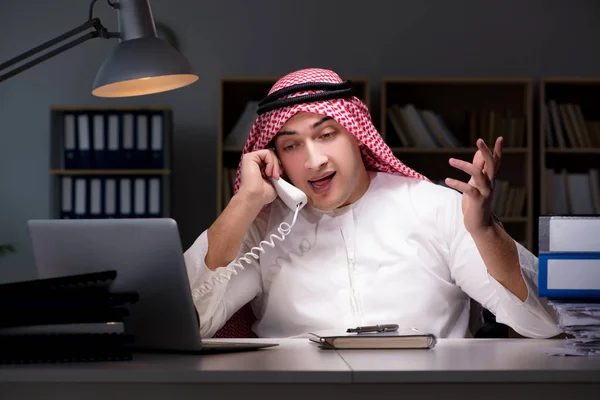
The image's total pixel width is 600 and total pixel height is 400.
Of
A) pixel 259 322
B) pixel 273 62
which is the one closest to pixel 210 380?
pixel 259 322

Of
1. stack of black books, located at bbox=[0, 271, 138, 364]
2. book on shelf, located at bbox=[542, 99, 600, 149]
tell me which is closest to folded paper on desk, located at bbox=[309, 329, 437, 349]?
stack of black books, located at bbox=[0, 271, 138, 364]

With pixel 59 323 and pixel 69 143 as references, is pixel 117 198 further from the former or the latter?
pixel 59 323

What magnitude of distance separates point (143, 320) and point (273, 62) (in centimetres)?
405

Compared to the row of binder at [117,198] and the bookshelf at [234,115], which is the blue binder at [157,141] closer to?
the row of binder at [117,198]

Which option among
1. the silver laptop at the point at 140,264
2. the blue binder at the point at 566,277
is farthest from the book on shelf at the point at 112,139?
the blue binder at the point at 566,277

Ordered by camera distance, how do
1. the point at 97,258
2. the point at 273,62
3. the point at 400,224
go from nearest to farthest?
the point at 97,258 < the point at 400,224 < the point at 273,62

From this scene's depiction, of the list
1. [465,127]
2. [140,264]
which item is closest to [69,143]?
[465,127]

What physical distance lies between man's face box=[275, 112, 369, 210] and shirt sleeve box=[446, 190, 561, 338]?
282 millimetres

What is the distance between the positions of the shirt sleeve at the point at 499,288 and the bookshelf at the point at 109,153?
117 inches

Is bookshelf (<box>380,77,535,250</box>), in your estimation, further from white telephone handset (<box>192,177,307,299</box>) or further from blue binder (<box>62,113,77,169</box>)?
white telephone handset (<box>192,177,307,299</box>)

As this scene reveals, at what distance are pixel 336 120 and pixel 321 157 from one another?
104 mm

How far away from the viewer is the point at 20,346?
130 centimetres

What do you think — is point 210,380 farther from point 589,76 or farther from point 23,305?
point 589,76

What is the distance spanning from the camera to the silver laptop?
1.43 meters
